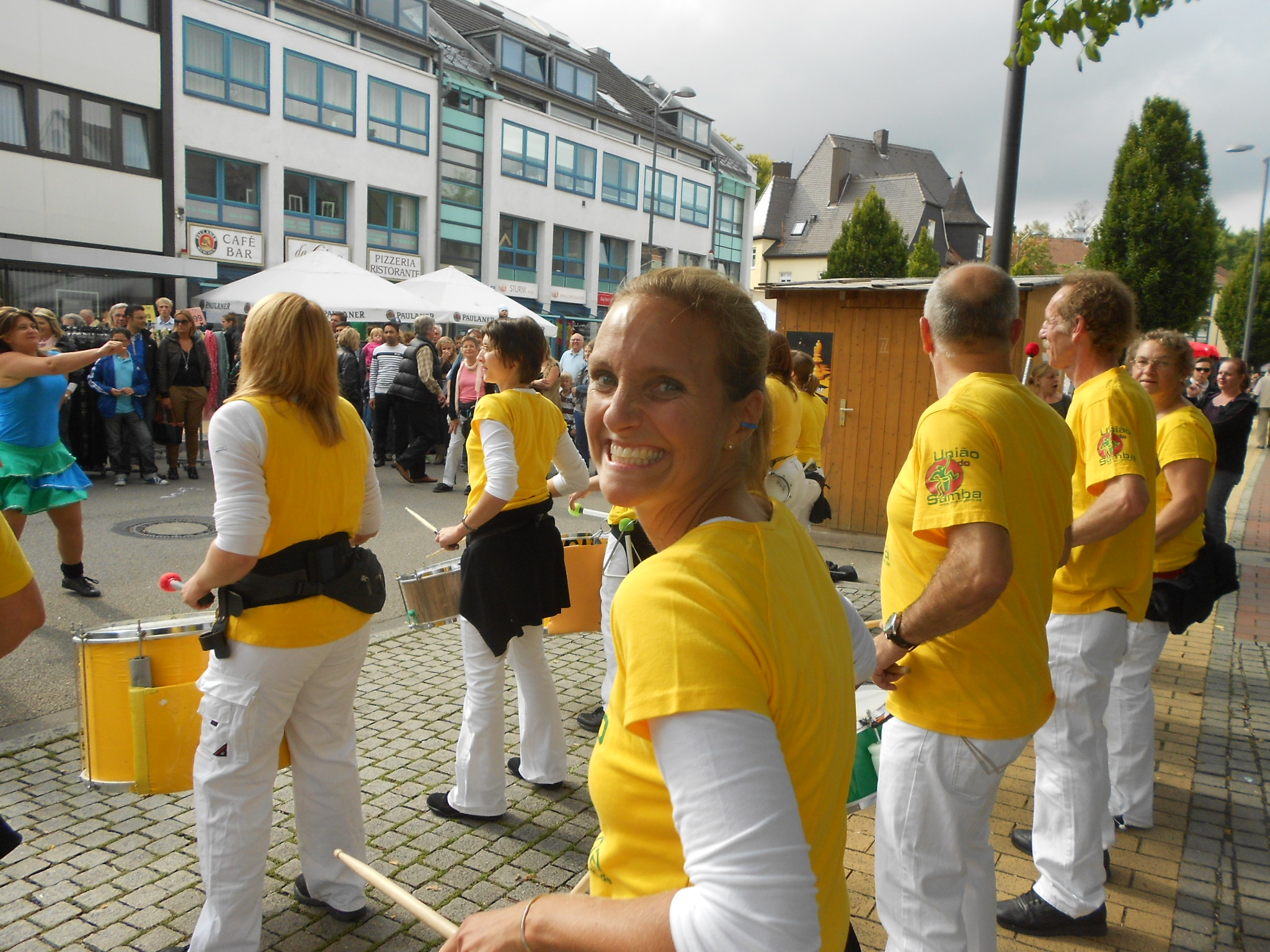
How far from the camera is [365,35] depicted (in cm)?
3095

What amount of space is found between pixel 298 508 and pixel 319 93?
100ft

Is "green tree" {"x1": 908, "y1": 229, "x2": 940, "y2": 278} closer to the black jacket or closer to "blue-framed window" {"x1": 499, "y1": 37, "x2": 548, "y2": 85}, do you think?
"blue-framed window" {"x1": 499, "y1": 37, "x2": 548, "y2": 85}

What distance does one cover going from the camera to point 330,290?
54.5 ft

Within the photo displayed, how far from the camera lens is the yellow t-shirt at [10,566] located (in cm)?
225

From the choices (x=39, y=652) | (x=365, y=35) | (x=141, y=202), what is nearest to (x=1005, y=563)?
(x=39, y=652)

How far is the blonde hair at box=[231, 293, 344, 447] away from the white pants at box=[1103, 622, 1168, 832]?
11.0 ft

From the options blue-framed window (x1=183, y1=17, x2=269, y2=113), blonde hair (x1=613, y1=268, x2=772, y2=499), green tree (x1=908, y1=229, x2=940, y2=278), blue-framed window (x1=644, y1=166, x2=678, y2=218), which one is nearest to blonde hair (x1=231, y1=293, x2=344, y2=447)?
blonde hair (x1=613, y1=268, x2=772, y2=499)

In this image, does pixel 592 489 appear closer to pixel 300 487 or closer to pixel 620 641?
pixel 300 487

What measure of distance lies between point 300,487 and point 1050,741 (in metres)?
2.66

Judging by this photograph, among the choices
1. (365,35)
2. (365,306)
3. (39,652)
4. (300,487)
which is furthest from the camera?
(365,35)

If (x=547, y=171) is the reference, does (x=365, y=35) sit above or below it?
above

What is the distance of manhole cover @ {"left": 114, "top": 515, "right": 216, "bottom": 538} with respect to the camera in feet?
30.5

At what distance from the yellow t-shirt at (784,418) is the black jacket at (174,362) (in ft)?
30.9

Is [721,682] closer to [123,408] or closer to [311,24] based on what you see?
[123,408]
